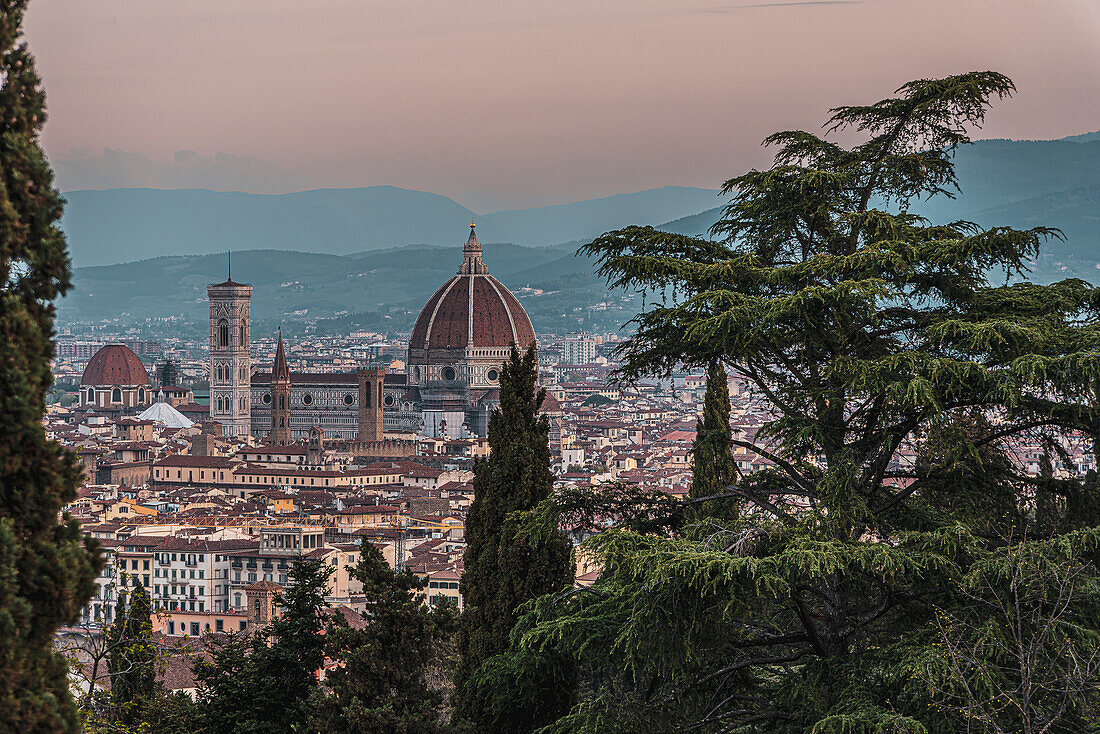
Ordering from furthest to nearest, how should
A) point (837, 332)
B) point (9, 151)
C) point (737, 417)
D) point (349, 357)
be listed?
point (349, 357)
point (737, 417)
point (837, 332)
point (9, 151)

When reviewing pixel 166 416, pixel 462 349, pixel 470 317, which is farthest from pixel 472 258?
pixel 166 416

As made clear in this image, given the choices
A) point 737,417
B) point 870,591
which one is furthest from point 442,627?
point 737,417

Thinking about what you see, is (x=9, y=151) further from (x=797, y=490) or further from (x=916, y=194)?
(x=916, y=194)

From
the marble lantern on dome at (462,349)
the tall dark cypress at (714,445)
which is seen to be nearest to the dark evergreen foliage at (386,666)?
the tall dark cypress at (714,445)

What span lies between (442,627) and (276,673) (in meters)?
2.06

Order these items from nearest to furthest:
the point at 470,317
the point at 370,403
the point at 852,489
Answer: the point at 852,489 → the point at 370,403 → the point at 470,317

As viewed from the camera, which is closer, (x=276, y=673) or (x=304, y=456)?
(x=276, y=673)

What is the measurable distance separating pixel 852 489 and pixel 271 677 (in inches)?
190

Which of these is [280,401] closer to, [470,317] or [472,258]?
[470,317]

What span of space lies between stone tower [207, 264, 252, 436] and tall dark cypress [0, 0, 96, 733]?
8715 centimetres

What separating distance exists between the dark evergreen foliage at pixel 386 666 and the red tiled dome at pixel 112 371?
105767 mm

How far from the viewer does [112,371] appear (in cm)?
10988

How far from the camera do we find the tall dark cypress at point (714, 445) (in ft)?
27.3

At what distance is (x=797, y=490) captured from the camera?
7.86 m
